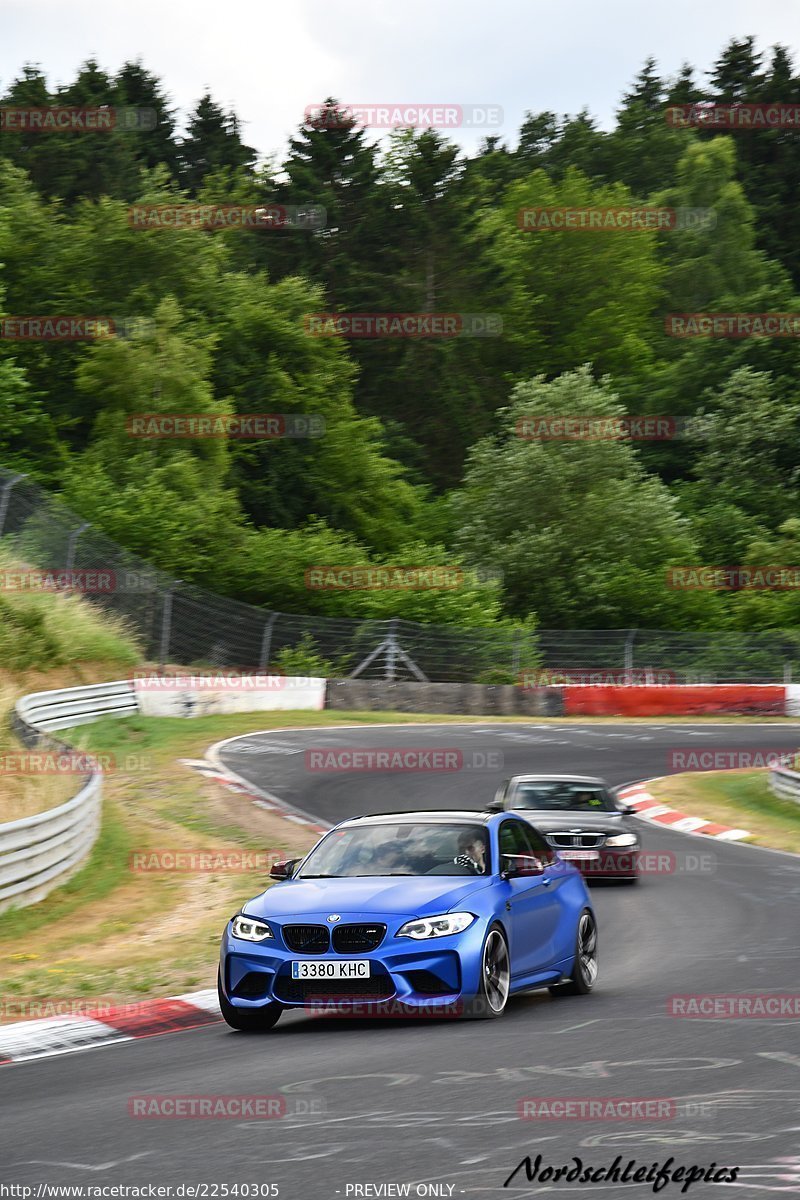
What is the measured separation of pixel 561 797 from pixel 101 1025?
9601mm

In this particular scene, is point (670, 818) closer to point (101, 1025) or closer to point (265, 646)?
point (265, 646)

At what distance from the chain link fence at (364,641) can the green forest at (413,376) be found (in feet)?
10.0

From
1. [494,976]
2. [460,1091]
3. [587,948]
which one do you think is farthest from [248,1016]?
[587,948]

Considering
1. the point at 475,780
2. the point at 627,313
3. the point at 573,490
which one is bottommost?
the point at 475,780

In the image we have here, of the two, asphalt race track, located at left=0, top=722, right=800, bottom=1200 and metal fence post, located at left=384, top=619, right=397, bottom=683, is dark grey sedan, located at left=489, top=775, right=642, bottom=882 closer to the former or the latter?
asphalt race track, located at left=0, top=722, right=800, bottom=1200

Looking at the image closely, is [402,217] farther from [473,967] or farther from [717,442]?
[473,967]

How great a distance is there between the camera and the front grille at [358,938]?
30.5 feet

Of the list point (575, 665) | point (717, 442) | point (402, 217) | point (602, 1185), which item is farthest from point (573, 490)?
point (602, 1185)

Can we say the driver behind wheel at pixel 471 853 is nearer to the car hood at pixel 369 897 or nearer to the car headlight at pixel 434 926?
the car hood at pixel 369 897

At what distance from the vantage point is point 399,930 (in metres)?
9.29

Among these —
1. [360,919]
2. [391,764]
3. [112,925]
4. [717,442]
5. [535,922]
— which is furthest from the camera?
[717,442]

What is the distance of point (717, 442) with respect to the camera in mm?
62531

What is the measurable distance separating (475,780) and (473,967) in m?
16.1

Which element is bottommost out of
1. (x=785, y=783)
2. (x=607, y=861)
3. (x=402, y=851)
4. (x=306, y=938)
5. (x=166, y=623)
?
(x=785, y=783)
